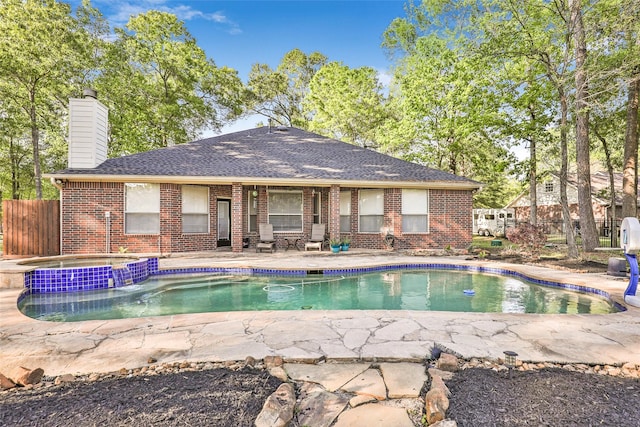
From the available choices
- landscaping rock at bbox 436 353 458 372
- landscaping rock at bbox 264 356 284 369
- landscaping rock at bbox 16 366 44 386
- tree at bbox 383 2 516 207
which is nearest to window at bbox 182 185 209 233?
landscaping rock at bbox 16 366 44 386

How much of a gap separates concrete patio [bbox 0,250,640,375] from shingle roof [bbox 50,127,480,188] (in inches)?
260

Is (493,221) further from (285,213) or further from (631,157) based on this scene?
(285,213)

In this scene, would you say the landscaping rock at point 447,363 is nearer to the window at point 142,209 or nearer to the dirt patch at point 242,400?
the dirt patch at point 242,400

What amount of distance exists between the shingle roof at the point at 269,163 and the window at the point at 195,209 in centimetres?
84

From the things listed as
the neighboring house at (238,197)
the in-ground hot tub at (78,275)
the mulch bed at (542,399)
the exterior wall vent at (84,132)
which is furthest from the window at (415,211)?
the exterior wall vent at (84,132)

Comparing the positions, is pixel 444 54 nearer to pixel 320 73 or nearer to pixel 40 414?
pixel 320 73

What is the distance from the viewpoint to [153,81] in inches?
798

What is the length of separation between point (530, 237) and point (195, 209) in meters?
10.5

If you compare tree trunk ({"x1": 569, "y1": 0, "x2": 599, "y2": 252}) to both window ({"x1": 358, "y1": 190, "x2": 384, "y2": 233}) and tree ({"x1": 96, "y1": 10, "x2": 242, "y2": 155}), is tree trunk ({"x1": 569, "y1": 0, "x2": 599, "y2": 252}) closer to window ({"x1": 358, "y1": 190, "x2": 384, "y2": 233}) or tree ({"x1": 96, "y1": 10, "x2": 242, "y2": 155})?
window ({"x1": 358, "y1": 190, "x2": 384, "y2": 233})

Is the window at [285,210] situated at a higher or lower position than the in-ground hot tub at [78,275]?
higher

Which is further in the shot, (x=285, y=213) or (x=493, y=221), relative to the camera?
(x=493, y=221)

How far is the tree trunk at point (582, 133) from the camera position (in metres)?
8.70

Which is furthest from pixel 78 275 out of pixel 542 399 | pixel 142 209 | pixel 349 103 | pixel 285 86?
pixel 285 86

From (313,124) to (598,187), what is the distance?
2006 centimetres
